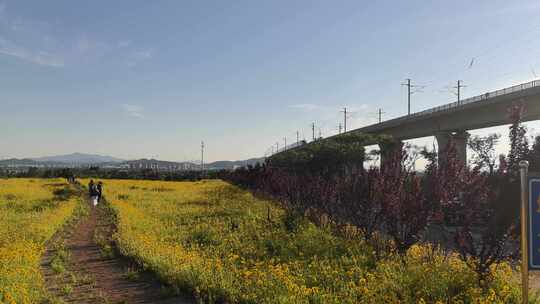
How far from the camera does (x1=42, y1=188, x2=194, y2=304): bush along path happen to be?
7.20 meters

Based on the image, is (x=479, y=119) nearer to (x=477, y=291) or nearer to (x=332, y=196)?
(x=332, y=196)

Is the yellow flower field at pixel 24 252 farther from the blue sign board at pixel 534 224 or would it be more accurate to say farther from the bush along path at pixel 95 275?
the blue sign board at pixel 534 224

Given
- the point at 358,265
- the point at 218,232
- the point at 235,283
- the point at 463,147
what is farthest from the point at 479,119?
the point at 235,283

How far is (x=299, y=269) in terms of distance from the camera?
8.23 m

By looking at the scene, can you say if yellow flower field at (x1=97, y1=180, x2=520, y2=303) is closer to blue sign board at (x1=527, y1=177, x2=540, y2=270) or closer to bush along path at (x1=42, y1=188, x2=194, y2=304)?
bush along path at (x1=42, y1=188, x2=194, y2=304)

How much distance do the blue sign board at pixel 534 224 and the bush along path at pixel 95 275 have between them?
4572mm

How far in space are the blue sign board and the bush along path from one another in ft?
15.0

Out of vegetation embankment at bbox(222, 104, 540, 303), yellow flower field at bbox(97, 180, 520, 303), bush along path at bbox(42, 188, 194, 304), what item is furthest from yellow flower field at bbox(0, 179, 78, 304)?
vegetation embankment at bbox(222, 104, 540, 303)

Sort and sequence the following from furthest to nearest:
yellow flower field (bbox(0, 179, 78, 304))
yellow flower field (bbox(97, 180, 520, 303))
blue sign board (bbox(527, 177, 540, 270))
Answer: yellow flower field (bbox(0, 179, 78, 304)), yellow flower field (bbox(97, 180, 520, 303)), blue sign board (bbox(527, 177, 540, 270))

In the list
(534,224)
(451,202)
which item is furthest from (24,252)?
(534,224)

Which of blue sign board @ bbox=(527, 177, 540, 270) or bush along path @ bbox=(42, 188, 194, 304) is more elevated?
blue sign board @ bbox=(527, 177, 540, 270)

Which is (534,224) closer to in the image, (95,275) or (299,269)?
(299,269)

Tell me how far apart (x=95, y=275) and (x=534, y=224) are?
7.34 m

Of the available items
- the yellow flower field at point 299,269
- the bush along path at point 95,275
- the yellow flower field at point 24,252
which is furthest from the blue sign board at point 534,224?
the yellow flower field at point 24,252
